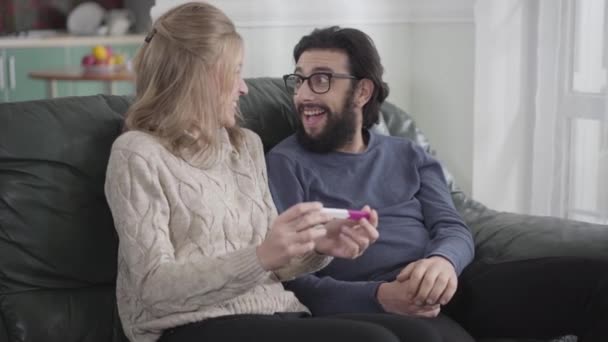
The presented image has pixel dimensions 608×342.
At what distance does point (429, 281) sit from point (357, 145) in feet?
1.59

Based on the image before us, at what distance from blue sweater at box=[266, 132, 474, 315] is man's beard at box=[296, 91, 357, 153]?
0.06 feet

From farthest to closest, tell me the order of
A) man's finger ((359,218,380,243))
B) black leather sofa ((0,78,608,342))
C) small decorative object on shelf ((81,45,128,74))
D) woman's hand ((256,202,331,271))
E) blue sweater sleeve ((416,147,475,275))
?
small decorative object on shelf ((81,45,128,74)) → blue sweater sleeve ((416,147,475,275)) → black leather sofa ((0,78,608,342)) → man's finger ((359,218,380,243)) → woman's hand ((256,202,331,271))

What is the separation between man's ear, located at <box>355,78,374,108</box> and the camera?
2305mm

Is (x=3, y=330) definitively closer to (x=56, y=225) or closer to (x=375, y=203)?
(x=56, y=225)

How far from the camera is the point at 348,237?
69.2 inches

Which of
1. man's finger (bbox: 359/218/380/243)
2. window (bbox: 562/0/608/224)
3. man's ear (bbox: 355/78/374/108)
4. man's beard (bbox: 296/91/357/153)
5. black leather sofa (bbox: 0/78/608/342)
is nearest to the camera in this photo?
man's finger (bbox: 359/218/380/243)

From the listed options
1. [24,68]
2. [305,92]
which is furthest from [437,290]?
[24,68]

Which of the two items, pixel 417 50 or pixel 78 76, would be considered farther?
pixel 78 76

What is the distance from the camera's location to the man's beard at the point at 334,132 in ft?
7.20

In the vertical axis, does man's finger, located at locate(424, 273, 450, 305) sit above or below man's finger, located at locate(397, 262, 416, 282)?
below

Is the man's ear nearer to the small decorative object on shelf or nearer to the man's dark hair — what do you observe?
the man's dark hair

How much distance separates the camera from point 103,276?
6.31 feet

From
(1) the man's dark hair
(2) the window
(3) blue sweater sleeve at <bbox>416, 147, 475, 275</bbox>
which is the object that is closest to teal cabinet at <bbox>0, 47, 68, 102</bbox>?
(2) the window

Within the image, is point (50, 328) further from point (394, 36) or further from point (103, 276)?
point (394, 36)
